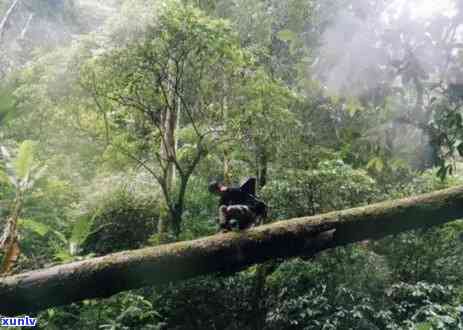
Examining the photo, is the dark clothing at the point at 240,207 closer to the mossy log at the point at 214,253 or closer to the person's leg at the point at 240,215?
the person's leg at the point at 240,215

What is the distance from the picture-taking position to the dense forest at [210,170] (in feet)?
17.0

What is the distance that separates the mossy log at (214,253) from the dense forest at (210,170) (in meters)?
0.39

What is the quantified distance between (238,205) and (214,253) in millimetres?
469

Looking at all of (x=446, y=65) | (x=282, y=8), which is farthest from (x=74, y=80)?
(x=446, y=65)

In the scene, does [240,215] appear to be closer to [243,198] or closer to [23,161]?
[243,198]

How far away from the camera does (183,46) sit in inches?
251

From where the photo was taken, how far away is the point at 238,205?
2.92 m

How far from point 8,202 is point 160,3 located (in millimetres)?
3315

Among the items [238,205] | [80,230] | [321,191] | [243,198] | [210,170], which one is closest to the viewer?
[238,205]

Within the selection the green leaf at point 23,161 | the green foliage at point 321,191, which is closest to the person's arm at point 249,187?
the green leaf at point 23,161

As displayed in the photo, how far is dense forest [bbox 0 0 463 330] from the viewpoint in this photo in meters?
5.19

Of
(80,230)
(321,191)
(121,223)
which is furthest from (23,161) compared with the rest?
(121,223)

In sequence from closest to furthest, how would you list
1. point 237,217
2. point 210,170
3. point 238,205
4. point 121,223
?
point 237,217 → point 238,205 → point 121,223 → point 210,170

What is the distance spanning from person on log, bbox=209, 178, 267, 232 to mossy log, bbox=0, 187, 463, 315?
195 mm
